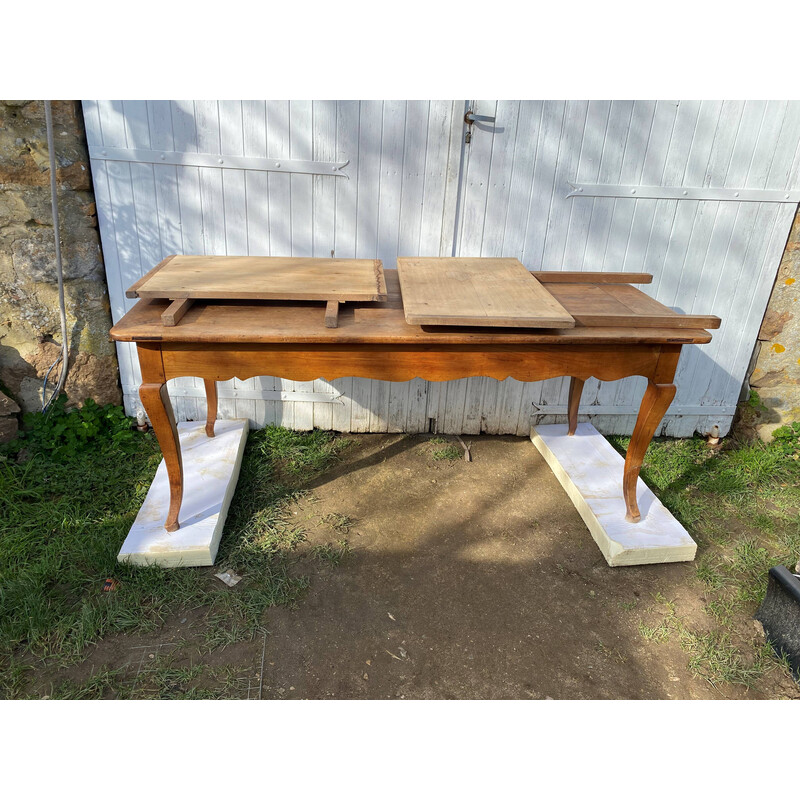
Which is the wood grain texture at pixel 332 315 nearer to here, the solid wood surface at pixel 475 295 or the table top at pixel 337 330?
the table top at pixel 337 330

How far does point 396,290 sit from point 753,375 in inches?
104

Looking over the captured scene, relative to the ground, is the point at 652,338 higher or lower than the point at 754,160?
lower

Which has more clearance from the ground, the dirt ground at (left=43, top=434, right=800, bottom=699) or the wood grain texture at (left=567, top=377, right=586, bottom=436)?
the wood grain texture at (left=567, top=377, right=586, bottom=436)

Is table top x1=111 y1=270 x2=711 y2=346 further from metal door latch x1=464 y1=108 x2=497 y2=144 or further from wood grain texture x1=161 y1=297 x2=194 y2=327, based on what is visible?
metal door latch x1=464 y1=108 x2=497 y2=144

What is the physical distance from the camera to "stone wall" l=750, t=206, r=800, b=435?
3.79 m

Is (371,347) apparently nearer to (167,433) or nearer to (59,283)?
(167,433)

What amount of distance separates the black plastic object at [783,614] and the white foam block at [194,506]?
2.58m

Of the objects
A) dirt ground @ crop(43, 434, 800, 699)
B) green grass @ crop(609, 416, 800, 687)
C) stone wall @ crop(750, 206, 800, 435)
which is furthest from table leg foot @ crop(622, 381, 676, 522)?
stone wall @ crop(750, 206, 800, 435)

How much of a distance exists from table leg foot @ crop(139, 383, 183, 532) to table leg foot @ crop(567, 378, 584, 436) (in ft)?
7.97

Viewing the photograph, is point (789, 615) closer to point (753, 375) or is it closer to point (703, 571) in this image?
point (703, 571)

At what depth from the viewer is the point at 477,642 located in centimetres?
260

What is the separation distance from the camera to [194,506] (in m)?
3.12

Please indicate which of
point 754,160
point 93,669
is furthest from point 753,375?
point 93,669

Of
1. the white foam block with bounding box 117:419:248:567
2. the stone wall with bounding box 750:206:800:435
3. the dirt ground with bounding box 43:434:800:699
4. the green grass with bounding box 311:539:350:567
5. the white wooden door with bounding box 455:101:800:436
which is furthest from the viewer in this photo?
the stone wall with bounding box 750:206:800:435
